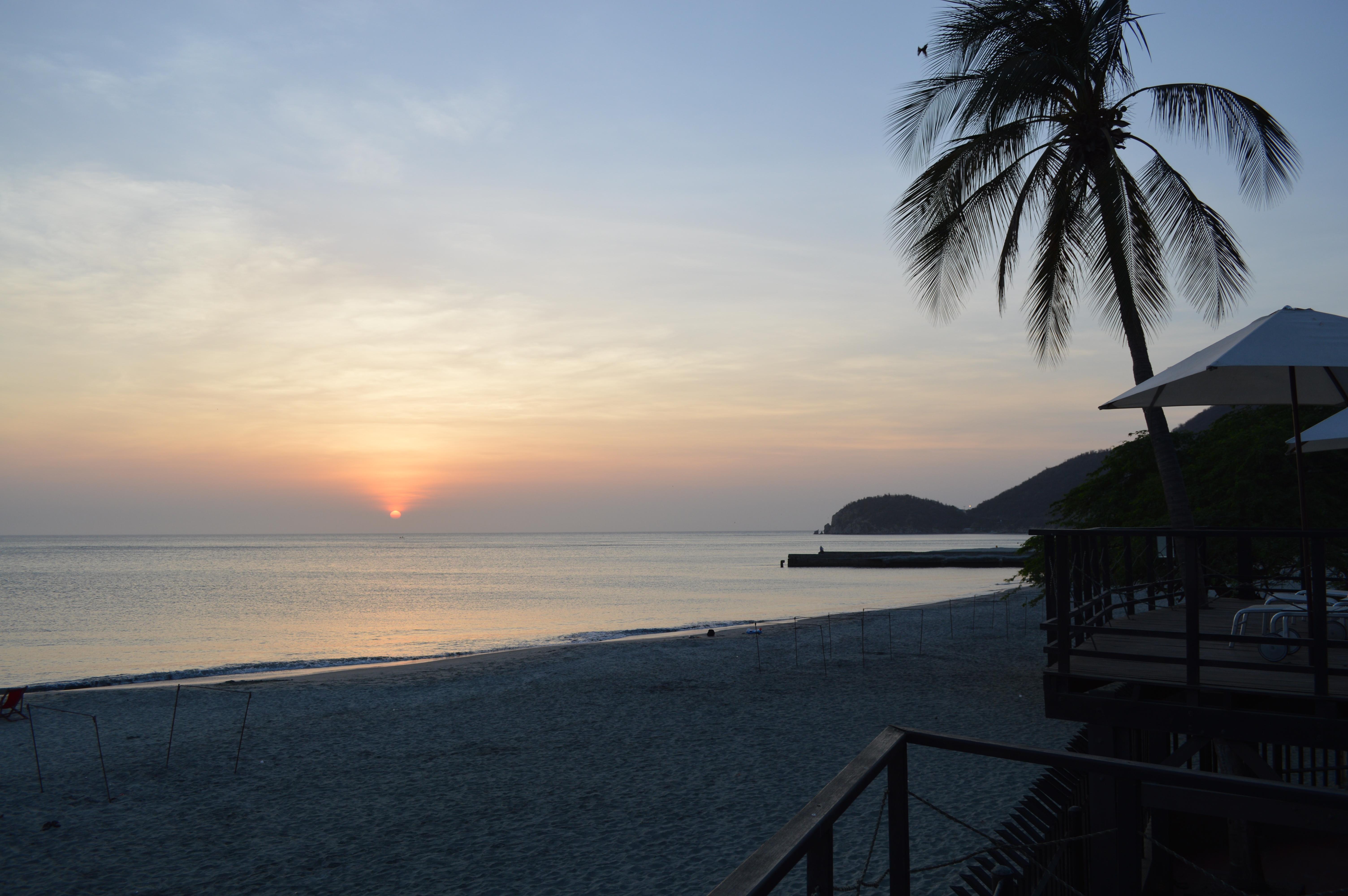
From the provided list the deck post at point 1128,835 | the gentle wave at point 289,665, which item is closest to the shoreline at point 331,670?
the gentle wave at point 289,665

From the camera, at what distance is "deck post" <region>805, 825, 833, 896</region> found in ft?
7.51

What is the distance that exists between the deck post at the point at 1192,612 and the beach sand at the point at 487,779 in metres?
4.02

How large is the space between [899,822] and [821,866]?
824 millimetres

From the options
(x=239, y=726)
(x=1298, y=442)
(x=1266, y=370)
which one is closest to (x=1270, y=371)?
(x=1266, y=370)

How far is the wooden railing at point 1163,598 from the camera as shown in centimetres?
491

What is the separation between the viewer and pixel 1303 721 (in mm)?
5141

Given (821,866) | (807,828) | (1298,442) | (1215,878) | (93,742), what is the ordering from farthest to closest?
1. (93,742)
2. (1298,442)
3. (1215,878)
4. (821,866)
5. (807,828)

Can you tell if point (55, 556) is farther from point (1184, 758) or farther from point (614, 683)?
point (1184, 758)

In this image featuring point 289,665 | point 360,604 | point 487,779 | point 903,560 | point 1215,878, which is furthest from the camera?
point 903,560

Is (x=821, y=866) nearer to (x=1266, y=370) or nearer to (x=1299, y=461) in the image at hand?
(x=1299, y=461)

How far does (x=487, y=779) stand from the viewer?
12.4 m

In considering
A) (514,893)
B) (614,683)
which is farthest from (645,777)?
(614,683)

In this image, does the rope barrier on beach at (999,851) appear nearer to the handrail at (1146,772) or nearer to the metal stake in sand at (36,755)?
the handrail at (1146,772)

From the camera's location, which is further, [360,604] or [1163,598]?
[360,604]
